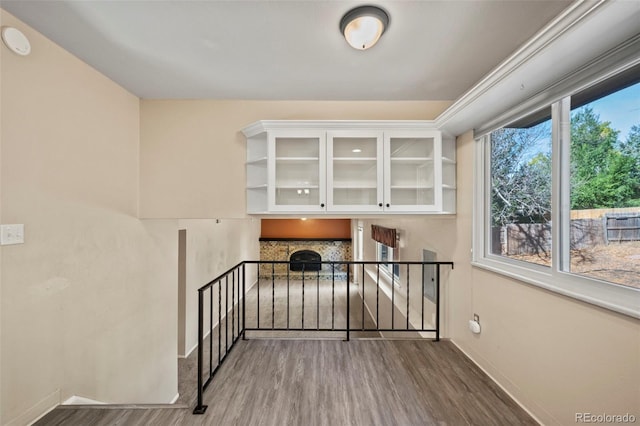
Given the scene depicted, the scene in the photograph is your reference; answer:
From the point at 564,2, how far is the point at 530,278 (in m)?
1.60

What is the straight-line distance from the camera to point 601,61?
4.30ft

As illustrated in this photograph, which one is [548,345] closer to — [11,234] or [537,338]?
[537,338]

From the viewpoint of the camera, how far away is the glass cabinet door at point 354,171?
8.11 feet

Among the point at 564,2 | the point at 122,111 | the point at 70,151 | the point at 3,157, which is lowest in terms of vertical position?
the point at 3,157

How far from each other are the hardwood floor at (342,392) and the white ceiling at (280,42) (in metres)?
2.45

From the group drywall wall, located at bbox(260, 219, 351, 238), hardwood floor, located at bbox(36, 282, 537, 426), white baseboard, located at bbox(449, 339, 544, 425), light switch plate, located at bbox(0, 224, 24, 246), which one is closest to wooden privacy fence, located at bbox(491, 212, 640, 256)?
white baseboard, located at bbox(449, 339, 544, 425)

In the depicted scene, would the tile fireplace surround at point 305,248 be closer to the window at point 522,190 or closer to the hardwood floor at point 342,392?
the hardwood floor at point 342,392

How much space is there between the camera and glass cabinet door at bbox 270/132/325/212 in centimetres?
247

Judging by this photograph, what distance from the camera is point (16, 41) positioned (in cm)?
153

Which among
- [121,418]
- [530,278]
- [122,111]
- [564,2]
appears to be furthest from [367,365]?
[122,111]

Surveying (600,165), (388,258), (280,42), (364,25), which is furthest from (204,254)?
(600,165)

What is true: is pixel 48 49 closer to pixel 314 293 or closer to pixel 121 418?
pixel 121 418

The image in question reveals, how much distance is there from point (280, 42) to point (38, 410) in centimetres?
283

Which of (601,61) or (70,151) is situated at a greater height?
(601,61)
